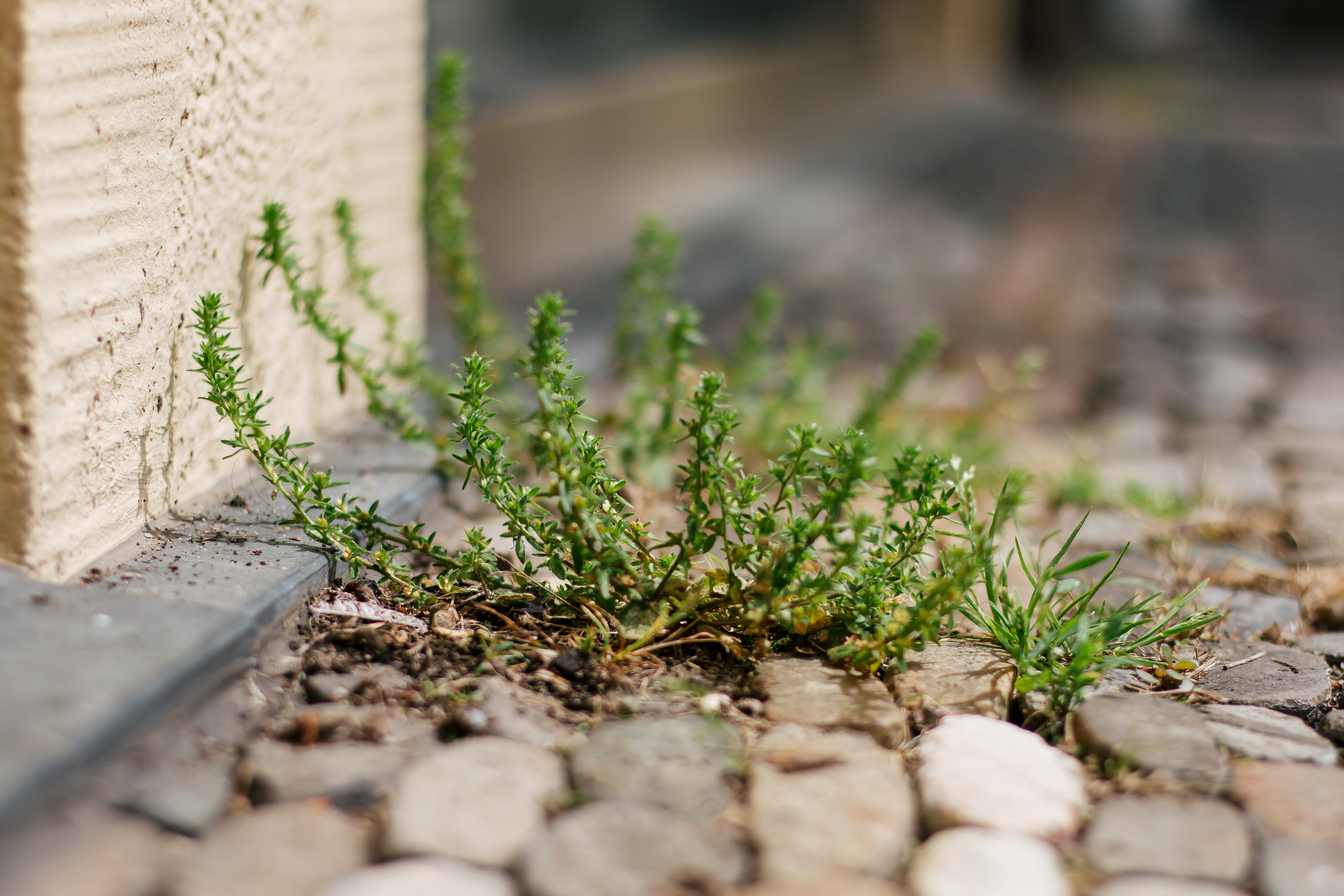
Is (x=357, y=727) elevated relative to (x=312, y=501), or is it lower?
lower

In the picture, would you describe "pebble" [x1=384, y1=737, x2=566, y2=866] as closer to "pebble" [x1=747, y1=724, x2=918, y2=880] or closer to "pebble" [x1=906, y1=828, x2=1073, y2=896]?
"pebble" [x1=747, y1=724, x2=918, y2=880]

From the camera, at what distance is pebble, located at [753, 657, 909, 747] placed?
1.58 m

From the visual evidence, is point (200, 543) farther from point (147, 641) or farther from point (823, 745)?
point (823, 745)

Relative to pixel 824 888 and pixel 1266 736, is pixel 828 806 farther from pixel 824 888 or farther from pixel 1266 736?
pixel 1266 736

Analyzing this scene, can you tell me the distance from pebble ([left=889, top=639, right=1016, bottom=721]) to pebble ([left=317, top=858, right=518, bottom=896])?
27.3 inches

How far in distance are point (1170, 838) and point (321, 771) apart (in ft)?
3.34

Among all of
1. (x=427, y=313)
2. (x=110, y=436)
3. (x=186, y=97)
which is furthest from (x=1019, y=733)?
(x=427, y=313)

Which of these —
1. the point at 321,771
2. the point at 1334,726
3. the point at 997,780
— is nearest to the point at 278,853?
the point at 321,771

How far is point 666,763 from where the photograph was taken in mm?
1453

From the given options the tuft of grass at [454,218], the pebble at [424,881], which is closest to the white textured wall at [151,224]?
the tuft of grass at [454,218]

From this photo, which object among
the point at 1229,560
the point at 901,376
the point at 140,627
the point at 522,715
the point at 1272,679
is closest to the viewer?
the point at 140,627

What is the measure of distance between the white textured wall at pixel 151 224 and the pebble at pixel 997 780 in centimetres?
118

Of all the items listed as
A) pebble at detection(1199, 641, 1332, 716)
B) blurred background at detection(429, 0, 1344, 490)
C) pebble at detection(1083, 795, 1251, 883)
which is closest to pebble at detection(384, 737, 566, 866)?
pebble at detection(1083, 795, 1251, 883)

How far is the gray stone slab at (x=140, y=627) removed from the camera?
3.91 feet
